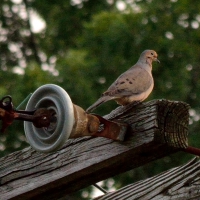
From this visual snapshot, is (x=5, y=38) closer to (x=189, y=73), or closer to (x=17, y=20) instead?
(x=17, y=20)

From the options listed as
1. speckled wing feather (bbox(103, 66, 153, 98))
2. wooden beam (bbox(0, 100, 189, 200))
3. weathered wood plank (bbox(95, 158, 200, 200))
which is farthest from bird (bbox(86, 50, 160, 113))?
weathered wood plank (bbox(95, 158, 200, 200))

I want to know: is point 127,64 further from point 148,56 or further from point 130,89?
point 130,89

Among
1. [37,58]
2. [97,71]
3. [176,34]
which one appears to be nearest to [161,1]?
[176,34]

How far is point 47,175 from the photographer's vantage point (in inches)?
136

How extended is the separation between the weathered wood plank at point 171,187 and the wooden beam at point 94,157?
4.5 inches

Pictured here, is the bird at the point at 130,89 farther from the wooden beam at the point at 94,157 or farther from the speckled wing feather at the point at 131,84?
the wooden beam at the point at 94,157

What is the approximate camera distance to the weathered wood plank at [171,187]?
304 cm

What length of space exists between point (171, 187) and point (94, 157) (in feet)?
1.02

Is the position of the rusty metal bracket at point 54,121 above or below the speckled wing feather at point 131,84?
above

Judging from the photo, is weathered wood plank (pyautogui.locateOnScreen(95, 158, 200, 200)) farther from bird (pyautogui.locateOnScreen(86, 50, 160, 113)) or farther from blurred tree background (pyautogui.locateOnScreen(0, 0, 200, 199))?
blurred tree background (pyautogui.locateOnScreen(0, 0, 200, 199))

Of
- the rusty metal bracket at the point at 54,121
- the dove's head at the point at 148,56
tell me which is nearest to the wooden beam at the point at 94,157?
the rusty metal bracket at the point at 54,121

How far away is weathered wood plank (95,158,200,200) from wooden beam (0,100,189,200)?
0.37ft

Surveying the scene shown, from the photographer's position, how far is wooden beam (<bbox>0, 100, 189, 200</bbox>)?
3057 millimetres

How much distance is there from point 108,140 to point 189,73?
818 cm
